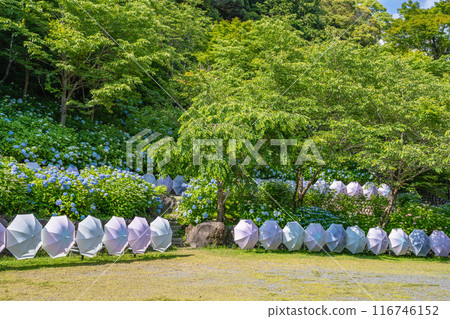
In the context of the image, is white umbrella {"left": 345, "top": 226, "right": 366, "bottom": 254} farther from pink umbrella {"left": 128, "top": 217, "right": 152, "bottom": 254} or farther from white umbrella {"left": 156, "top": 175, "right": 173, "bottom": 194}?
white umbrella {"left": 156, "top": 175, "right": 173, "bottom": 194}

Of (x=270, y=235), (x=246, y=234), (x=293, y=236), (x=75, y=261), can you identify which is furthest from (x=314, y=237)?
(x=75, y=261)

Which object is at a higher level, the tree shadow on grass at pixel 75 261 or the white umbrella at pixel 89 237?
the white umbrella at pixel 89 237

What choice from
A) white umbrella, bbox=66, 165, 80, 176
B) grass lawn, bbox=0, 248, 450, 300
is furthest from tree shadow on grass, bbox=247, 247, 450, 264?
white umbrella, bbox=66, 165, 80, 176

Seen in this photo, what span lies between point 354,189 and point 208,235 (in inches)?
338

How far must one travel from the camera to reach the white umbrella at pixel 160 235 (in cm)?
985

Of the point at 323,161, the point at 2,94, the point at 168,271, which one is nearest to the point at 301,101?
the point at 323,161

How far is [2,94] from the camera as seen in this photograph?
1623 centimetres

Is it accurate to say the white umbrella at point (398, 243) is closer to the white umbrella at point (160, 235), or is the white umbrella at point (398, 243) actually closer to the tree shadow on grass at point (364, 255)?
the tree shadow on grass at point (364, 255)

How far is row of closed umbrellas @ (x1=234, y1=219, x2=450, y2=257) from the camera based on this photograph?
11.3 m

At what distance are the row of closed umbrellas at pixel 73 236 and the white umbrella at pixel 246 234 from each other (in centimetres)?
223

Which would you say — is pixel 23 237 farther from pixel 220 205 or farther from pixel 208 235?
pixel 220 205

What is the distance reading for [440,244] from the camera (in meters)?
12.5

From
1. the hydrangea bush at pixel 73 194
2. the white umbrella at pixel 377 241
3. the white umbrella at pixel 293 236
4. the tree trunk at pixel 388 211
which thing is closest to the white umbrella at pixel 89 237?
the hydrangea bush at pixel 73 194
